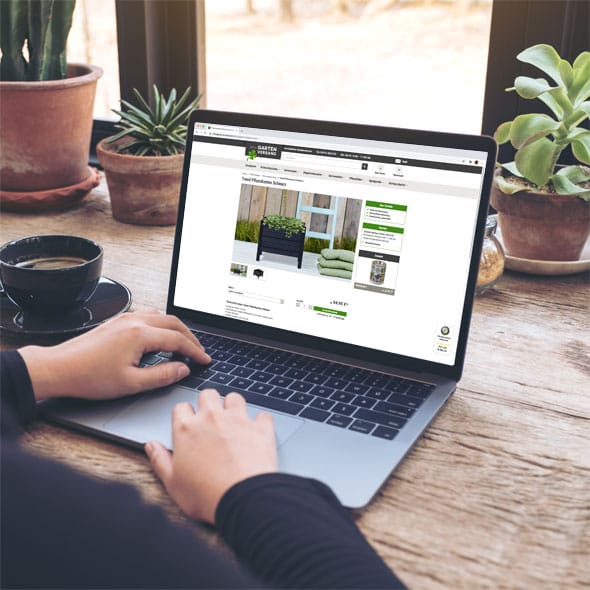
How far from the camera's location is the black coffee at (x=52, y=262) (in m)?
1.03

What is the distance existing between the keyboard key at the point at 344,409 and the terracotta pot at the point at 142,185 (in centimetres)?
70

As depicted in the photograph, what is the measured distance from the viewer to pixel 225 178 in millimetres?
987

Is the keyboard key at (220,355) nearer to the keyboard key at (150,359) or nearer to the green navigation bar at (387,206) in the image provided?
the keyboard key at (150,359)

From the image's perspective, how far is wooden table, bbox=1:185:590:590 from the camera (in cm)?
64

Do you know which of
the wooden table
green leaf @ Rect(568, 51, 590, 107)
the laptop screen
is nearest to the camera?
the wooden table

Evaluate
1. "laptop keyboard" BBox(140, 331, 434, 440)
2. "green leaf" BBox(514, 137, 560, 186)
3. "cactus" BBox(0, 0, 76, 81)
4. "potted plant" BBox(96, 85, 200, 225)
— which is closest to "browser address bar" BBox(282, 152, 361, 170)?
"laptop keyboard" BBox(140, 331, 434, 440)

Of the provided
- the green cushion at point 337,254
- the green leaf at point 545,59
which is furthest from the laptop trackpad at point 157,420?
the green leaf at point 545,59

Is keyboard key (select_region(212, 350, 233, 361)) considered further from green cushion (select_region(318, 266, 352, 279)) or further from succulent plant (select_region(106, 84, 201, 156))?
succulent plant (select_region(106, 84, 201, 156))

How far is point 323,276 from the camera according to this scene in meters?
0.94

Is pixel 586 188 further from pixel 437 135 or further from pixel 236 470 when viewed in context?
pixel 236 470

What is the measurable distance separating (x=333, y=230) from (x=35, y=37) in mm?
851

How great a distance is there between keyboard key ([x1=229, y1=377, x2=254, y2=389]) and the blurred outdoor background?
0.84 m

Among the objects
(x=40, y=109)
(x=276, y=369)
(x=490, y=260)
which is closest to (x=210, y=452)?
(x=276, y=369)

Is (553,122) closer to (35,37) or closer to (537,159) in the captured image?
(537,159)
